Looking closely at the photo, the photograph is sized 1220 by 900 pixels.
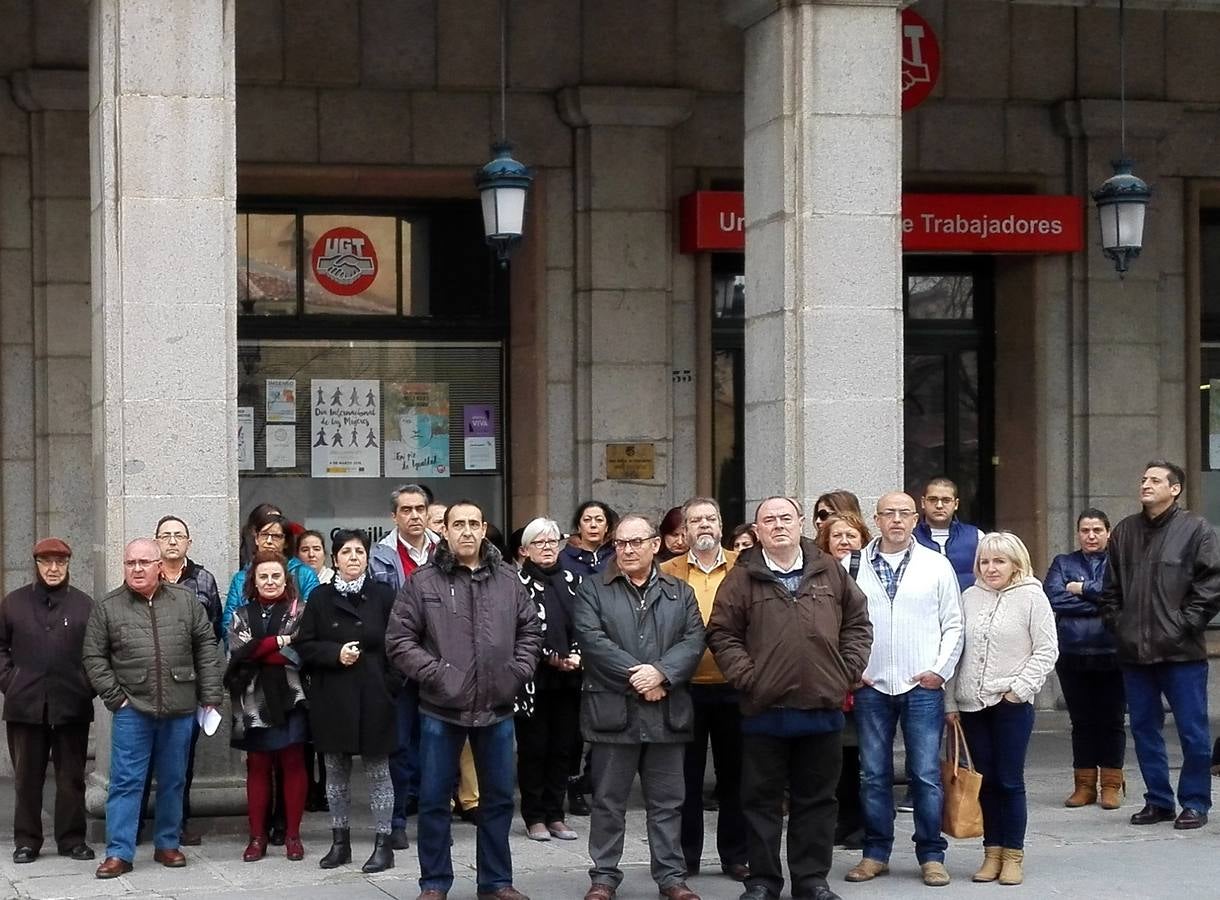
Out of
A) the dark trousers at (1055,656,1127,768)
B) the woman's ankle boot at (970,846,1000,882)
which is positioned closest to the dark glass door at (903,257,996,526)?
the dark trousers at (1055,656,1127,768)

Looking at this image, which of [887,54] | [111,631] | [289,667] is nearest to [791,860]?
[289,667]

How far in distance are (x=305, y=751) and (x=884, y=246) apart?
422cm

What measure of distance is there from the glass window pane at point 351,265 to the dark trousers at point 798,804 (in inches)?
248

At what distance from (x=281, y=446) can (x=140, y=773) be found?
4.68 m

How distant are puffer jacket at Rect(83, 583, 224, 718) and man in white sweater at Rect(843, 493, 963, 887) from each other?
3162mm

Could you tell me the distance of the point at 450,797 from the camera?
28.9ft

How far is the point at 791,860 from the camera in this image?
352 inches

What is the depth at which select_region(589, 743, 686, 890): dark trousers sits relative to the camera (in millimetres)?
8875

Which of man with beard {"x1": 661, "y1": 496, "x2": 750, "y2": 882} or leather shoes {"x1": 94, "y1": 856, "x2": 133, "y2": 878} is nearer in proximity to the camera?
man with beard {"x1": 661, "y1": 496, "x2": 750, "y2": 882}

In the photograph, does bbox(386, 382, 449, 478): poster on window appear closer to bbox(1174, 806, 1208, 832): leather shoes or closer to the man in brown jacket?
the man in brown jacket

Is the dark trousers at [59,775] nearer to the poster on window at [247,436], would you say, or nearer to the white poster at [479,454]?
the poster on window at [247,436]

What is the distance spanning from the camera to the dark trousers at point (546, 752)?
10.7 meters

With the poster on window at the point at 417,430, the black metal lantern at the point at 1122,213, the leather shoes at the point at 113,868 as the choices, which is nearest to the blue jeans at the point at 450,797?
the leather shoes at the point at 113,868

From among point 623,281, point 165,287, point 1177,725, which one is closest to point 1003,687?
point 1177,725
